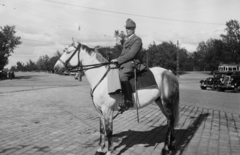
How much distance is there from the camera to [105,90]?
5258mm

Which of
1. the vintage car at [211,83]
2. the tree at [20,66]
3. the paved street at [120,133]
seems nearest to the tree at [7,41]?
the vintage car at [211,83]

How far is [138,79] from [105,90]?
78 centimetres

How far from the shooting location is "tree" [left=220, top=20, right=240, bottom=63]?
7025 cm

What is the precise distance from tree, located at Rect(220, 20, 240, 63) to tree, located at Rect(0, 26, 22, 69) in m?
56.0

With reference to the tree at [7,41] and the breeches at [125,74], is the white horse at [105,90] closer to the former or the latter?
the breeches at [125,74]

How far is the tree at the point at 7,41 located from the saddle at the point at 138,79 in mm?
55014

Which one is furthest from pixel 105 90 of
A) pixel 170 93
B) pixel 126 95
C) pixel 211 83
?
pixel 211 83

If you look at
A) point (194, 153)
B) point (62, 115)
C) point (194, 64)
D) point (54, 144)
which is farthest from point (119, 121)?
point (194, 64)

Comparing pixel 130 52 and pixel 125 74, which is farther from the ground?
pixel 130 52

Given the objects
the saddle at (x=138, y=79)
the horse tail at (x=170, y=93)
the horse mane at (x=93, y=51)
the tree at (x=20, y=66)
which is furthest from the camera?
the tree at (x=20, y=66)

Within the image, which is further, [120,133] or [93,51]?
[120,133]

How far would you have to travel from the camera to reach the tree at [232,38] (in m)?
70.2

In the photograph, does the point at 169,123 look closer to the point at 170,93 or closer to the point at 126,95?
the point at 170,93

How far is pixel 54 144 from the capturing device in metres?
5.88
